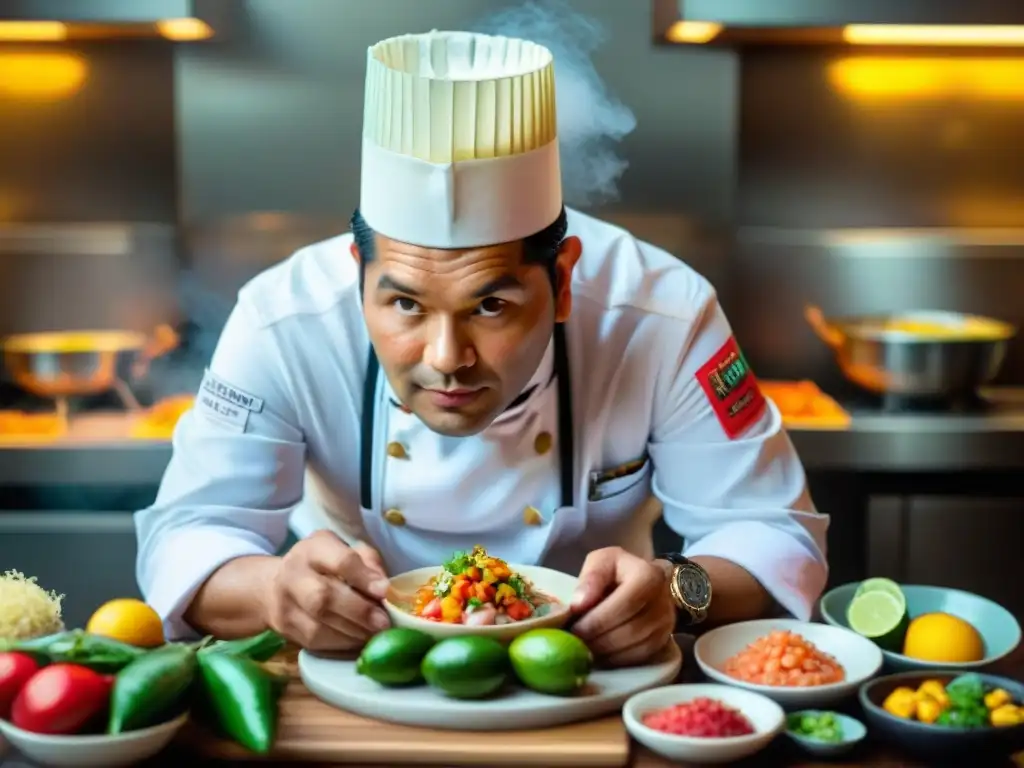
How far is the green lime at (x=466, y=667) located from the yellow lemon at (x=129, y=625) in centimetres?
36

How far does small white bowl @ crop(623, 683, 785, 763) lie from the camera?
1.42 metres

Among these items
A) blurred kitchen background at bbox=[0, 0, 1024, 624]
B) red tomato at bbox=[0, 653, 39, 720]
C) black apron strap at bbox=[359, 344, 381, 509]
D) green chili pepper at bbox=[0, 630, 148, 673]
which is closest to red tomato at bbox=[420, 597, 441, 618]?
green chili pepper at bbox=[0, 630, 148, 673]

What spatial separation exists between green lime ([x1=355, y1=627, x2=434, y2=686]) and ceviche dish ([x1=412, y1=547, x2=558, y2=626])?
49mm

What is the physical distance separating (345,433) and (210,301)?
67.3 inches

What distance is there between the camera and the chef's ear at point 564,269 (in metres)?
1.95

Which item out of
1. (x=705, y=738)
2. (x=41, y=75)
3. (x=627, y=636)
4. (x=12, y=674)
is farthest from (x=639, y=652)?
(x=41, y=75)

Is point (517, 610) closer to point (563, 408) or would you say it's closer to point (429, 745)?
point (429, 745)

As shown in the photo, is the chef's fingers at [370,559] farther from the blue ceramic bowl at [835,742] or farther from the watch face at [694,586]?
the blue ceramic bowl at [835,742]

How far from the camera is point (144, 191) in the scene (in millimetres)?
3830

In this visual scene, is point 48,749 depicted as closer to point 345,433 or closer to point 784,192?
point 345,433

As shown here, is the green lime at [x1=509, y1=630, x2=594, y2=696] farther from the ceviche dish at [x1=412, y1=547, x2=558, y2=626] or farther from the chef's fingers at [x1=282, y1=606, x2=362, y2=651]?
the chef's fingers at [x1=282, y1=606, x2=362, y2=651]

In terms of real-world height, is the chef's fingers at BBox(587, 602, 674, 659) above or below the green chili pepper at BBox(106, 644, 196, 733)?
below

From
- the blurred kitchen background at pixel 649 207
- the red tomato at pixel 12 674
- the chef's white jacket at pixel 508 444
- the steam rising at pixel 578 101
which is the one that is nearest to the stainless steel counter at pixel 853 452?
the blurred kitchen background at pixel 649 207

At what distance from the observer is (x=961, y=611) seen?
1854 mm
